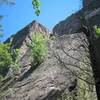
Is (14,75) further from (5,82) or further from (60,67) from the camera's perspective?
(60,67)

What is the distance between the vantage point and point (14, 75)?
1576 cm

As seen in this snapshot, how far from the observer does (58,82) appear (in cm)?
1146

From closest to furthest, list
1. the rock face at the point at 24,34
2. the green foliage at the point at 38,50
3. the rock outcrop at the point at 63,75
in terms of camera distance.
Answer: the rock outcrop at the point at 63,75 < the green foliage at the point at 38,50 < the rock face at the point at 24,34

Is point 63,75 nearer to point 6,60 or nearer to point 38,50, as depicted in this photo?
point 38,50

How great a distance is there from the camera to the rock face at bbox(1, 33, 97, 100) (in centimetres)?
1007

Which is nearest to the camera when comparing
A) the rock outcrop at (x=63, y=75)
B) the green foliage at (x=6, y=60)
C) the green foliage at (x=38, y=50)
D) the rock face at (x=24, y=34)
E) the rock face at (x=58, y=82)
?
the rock outcrop at (x=63, y=75)

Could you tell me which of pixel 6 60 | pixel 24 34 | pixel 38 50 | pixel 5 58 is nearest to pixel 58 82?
pixel 38 50

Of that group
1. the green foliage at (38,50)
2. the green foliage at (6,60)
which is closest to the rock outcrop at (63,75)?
the green foliage at (38,50)

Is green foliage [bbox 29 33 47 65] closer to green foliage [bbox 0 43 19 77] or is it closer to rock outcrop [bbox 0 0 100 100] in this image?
rock outcrop [bbox 0 0 100 100]

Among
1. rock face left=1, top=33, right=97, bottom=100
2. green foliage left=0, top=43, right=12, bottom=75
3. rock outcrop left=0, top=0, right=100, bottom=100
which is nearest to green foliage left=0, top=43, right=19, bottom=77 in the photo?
green foliage left=0, top=43, right=12, bottom=75

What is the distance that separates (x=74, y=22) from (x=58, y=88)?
39.4 feet

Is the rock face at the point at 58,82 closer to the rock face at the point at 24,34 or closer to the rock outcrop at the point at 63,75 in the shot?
the rock outcrop at the point at 63,75

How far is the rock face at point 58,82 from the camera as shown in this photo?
10070 mm

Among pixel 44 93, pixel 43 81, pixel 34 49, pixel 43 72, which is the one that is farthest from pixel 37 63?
pixel 44 93
